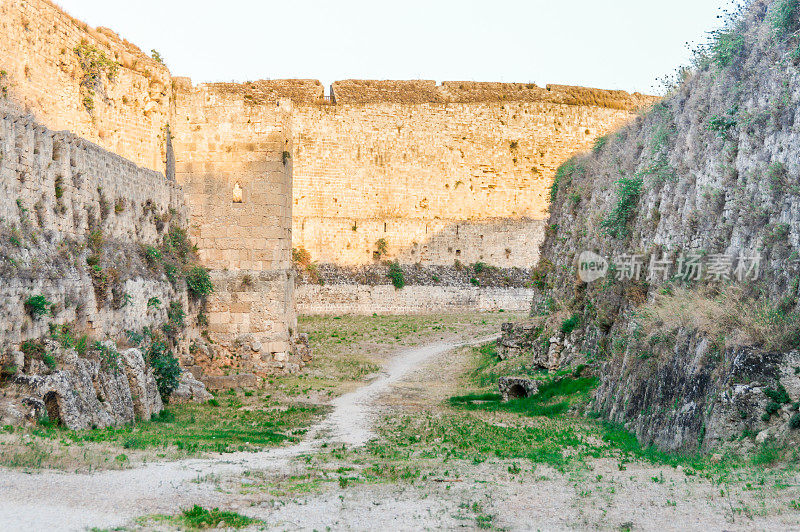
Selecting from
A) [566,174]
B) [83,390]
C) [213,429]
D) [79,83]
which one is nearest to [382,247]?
[566,174]

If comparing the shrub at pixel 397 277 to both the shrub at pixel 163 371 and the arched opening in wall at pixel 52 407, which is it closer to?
the shrub at pixel 163 371

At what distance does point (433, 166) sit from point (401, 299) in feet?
24.9

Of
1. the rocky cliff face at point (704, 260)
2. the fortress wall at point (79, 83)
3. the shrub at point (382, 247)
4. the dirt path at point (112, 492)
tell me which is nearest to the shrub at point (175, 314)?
the fortress wall at point (79, 83)

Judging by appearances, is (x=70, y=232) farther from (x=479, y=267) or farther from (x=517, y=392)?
(x=479, y=267)

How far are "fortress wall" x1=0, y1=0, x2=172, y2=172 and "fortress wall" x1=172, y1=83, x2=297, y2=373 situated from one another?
Result: 5.28ft

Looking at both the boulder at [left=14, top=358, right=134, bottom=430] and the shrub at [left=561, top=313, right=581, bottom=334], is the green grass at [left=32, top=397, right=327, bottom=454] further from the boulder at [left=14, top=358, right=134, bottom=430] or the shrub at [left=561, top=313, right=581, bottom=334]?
the shrub at [left=561, top=313, right=581, bottom=334]

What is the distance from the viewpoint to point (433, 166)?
40.0m

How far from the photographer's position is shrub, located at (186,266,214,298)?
1783 centimetres

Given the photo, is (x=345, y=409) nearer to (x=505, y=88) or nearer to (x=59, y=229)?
(x=59, y=229)

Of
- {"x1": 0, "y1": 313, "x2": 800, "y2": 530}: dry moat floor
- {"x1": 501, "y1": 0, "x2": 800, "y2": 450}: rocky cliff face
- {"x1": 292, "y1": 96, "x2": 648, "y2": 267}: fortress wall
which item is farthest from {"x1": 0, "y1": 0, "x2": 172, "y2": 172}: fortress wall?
{"x1": 292, "y1": 96, "x2": 648, "y2": 267}: fortress wall

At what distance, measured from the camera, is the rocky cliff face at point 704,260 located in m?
9.33

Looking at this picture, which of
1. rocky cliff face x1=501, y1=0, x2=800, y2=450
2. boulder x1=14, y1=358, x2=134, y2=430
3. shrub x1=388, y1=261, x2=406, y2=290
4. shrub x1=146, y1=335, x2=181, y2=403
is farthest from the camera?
shrub x1=388, y1=261, x2=406, y2=290

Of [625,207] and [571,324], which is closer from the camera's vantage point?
[625,207]

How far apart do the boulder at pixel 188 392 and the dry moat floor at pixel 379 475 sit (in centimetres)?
38
